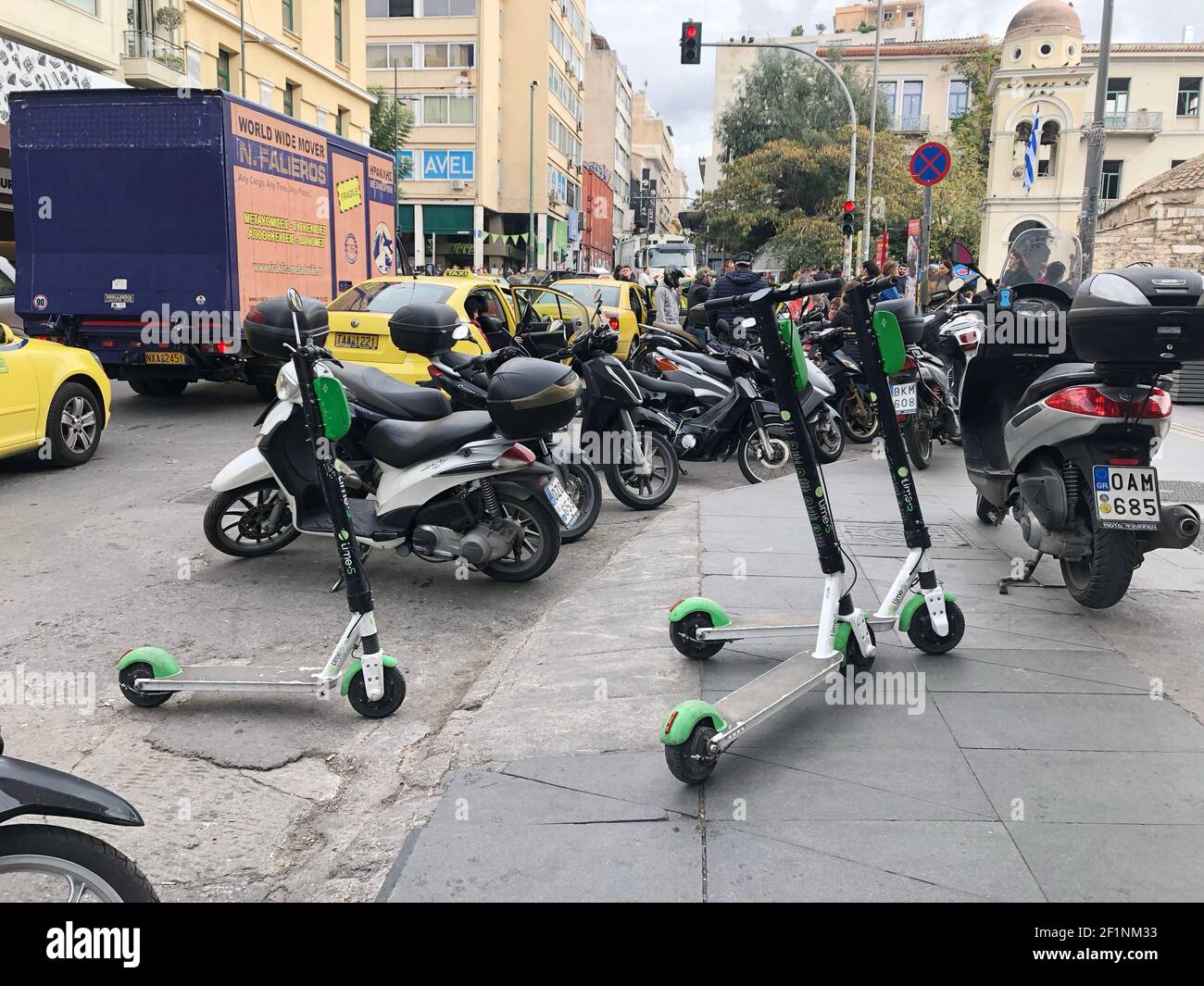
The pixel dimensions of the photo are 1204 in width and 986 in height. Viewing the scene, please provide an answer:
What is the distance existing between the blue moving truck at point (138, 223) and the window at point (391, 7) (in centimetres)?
4408

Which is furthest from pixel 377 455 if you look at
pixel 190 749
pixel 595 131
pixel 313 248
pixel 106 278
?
pixel 595 131

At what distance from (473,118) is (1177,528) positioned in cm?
5122

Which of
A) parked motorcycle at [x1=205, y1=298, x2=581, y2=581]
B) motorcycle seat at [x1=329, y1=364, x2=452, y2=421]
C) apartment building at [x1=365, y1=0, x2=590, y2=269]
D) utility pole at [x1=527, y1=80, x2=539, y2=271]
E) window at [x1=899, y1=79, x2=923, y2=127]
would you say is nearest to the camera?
parked motorcycle at [x1=205, y1=298, x2=581, y2=581]

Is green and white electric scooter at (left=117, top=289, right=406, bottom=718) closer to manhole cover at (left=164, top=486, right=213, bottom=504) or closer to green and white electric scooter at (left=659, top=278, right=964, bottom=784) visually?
green and white electric scooter at (left=659, top=278, right=964, bottom=784)

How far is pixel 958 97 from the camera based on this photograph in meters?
75.2

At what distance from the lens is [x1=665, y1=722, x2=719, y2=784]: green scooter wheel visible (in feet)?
10.8

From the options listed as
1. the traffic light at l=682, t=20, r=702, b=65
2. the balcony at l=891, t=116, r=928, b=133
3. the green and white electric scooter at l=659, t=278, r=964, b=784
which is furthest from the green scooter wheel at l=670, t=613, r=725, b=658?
the balcony at l=891, t=116, r=928, b=133

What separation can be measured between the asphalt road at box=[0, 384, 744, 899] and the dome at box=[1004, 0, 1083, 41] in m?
52.7

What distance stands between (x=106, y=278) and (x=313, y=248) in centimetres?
298

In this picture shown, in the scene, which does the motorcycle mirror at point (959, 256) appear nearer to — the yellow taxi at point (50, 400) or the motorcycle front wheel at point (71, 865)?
the motorcycle front wheel at point (71, 865)

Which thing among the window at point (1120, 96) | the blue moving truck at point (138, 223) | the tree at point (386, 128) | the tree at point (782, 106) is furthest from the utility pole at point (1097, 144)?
the window at point (1120, 96)

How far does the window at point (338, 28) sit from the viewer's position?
108 feet
